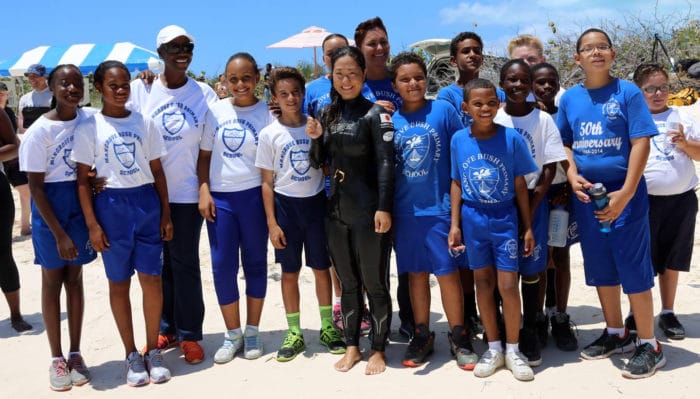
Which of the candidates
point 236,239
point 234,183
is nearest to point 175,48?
point 234,183

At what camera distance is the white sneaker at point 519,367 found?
12.0ft

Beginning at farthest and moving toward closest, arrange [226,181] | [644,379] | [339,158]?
1. [226,181]
2. [339,158]
3. [644,379]

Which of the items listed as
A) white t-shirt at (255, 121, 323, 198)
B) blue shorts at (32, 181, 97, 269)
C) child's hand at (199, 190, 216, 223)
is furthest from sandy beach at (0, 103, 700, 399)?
white t-shirt at (255, 121, 323, 198)

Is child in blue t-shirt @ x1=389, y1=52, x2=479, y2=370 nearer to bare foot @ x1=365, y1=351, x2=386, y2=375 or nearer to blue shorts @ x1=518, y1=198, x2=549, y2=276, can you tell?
blue shorts @ x1=518, y1=198, x2=549, y2=276

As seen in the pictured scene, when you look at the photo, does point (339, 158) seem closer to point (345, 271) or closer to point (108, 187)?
point (345, 271)

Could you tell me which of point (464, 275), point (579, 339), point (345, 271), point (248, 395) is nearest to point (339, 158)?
point (345, 271)

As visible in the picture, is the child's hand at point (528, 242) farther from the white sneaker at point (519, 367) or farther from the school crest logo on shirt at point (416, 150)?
the school crest logo on shirt at point (416, 150)

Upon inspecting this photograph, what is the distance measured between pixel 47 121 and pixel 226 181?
1.17 meters

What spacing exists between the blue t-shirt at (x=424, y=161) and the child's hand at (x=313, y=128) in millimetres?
493

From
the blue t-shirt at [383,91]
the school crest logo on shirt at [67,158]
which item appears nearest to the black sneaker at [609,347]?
the blue t-shirt at [383,91]

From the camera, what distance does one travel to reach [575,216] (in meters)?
4.03

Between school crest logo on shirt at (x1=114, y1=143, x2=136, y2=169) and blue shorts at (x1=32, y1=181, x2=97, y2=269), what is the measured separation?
0.38 metres

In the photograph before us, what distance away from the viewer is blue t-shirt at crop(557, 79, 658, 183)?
3.64 metres

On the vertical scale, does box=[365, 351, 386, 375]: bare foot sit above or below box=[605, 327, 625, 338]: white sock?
below
